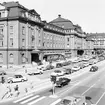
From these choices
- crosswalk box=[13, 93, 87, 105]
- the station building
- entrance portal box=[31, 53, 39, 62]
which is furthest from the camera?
entrance portal box=[31, 53, 39, 62]

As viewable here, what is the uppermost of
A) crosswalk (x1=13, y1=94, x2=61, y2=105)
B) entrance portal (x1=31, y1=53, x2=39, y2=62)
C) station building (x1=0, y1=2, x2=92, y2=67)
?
station building (x1=0, y1=2, x2=92, y2=67)

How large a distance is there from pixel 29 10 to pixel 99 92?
3842 cm

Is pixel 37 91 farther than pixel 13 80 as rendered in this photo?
No

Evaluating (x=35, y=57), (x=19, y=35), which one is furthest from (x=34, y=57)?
(x=19, y=35)

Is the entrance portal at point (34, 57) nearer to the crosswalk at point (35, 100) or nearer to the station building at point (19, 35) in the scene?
the station building at point (19, 35)

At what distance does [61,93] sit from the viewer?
23.9 meters

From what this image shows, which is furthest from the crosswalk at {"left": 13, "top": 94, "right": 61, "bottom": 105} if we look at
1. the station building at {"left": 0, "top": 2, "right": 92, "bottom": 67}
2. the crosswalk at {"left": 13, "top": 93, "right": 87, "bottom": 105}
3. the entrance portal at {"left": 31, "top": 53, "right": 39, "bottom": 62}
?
the entrance portal at {"left": 31, "top": 53, "right": 39, "bottom": 62}

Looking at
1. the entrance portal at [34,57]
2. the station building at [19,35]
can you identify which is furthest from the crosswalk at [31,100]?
the entrance portal at [34,57]

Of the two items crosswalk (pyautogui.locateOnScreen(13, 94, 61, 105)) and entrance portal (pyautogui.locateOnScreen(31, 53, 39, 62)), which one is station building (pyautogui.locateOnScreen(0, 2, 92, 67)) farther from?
crosswalk (pyautogui.locateOnScreen(13, 94, 61, 105))

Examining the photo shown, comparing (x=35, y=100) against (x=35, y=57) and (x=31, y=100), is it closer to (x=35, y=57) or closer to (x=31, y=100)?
(x=31, y=100)

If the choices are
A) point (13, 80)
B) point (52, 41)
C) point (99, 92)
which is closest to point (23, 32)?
point (13, 80)

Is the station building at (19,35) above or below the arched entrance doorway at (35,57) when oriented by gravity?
above

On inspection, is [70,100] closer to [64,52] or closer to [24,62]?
[24,62]

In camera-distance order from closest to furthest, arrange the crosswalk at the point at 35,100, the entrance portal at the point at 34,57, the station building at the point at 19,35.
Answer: the crosswalk at the point at 35,100, the station building at the point at 19,35, the entrance portal at the point at 34,57
